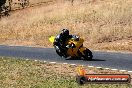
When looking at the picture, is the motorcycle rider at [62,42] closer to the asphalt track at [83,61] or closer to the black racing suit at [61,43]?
the black racing suit at [61,43]

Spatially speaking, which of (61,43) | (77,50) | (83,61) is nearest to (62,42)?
(61,43)

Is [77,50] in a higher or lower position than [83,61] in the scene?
higher

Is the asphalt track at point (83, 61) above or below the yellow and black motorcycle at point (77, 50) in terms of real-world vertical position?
Result: below

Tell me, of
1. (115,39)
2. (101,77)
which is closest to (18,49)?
(115,39)

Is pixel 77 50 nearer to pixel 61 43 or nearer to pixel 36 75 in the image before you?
pixel 61 43

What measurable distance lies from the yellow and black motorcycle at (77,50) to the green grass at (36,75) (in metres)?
2.13

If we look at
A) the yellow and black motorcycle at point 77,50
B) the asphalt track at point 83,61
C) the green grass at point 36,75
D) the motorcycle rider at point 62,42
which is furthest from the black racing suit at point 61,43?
the green grass at point 36,75

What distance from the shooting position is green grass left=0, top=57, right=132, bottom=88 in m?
14.2

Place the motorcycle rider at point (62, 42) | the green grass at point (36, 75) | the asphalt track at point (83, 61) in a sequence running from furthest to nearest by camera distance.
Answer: the motorcycle rider at point (62, 42) < the asphalt track at point (83, 61) < the green grass at point (36, 75)

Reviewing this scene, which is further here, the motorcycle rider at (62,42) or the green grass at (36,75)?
the motorcycle rider at (62,42)

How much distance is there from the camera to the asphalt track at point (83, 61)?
19.4 meters

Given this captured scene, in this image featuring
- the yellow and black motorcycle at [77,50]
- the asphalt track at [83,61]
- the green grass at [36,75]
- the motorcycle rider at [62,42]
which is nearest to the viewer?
the green grass at [36,75]

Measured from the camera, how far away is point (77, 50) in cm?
2128

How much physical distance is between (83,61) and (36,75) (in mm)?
4751
